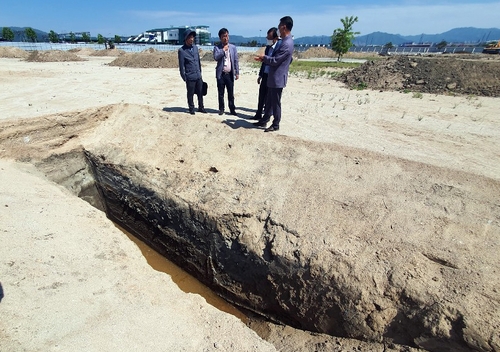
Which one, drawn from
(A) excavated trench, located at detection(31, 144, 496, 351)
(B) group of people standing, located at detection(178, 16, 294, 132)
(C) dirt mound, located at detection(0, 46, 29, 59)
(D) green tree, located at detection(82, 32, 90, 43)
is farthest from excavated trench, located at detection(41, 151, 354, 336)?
(D) green tree, located at detection(82, 32, 90, 43)

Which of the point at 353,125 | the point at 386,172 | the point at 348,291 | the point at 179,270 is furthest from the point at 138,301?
the point at 353,125

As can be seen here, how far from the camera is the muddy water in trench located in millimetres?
4578

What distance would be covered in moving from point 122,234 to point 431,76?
13911mm

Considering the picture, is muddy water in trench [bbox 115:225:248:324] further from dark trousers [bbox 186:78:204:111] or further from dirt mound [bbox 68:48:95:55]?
dirt mound [bbox 68:48:95:55]

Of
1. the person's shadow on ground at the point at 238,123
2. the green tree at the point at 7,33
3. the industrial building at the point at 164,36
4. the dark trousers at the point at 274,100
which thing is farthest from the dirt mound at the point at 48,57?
the industrial building at the point at 164,36

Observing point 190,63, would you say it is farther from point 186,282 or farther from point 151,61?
point 151,61

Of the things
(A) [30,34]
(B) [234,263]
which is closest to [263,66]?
(B) [234,263]

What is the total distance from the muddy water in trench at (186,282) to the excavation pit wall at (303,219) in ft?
0.45

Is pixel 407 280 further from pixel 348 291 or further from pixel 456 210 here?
pixel 456 210

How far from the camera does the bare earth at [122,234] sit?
2.86 m

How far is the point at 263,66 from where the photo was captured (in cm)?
582

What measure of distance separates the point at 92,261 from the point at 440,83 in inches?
548

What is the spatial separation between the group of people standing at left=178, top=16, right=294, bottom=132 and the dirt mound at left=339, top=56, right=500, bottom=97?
8.42 m

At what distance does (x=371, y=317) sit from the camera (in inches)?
128
